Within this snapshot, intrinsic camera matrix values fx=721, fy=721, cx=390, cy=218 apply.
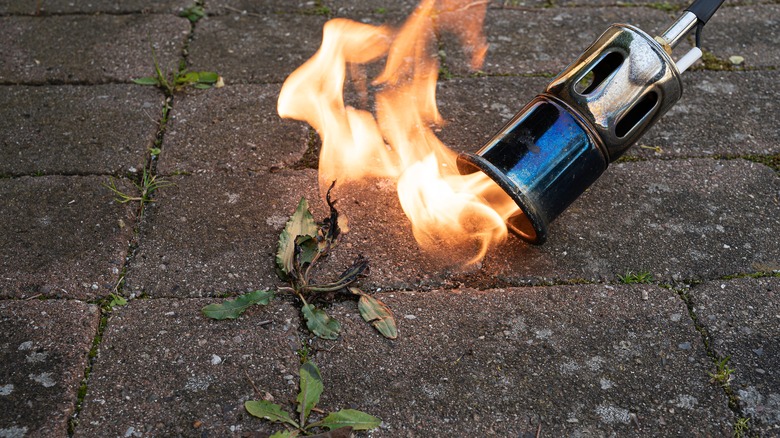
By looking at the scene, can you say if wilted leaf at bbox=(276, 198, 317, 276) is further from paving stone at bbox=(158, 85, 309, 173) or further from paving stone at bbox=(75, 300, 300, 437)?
paving stone at bbox=(158, 85, 309, 173)

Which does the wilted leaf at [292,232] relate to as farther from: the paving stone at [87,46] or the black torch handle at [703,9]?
the black torch handle at [703,9]

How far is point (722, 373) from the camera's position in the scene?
6.76 feet

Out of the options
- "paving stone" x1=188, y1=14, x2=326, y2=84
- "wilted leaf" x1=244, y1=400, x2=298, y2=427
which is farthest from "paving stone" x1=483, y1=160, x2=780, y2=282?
"paving stone" x1=188, y1=14, x2=326, y2=84

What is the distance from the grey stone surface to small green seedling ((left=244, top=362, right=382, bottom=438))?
4.22ft

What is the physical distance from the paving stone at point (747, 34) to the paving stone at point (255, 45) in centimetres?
194

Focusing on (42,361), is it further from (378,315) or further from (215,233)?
(378,315)

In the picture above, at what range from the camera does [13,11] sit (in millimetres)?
3596

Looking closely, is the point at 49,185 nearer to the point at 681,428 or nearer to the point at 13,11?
the point at 13,11

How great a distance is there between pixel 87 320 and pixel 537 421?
53.0 inches

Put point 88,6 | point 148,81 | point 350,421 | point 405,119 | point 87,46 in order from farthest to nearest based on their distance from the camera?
point 88,6 < point 87,46 < point 148,81 < point 405,119 < point 350,421

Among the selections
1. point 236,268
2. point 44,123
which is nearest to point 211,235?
point 236,268

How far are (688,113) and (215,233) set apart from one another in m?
2.04

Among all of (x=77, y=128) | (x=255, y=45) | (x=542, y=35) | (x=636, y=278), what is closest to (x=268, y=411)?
(x=636, y=278)

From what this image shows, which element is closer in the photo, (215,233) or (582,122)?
(582,122)
